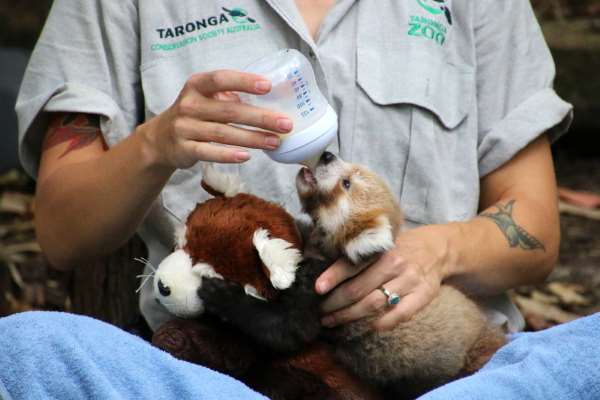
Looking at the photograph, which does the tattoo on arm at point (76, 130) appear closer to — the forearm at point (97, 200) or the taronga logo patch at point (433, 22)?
the forearm at point (97, 200)

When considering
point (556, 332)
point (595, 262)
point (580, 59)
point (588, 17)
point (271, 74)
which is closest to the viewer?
point (271, 74)

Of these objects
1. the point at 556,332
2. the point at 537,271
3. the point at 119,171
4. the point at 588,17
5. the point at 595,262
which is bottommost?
the point at 595,262

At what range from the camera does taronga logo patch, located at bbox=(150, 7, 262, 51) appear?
220 centimetres

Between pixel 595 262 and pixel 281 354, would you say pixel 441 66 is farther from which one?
pixel 595 262

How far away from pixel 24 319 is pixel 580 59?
3.88 m

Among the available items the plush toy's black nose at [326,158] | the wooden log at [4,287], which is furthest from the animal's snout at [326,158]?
the wooden log at [4,287]

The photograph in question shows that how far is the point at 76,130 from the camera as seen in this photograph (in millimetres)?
2188

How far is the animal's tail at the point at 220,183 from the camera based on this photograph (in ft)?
6.26

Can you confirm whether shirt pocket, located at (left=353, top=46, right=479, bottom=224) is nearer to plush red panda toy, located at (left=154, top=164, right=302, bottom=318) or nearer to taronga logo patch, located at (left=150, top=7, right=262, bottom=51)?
taronga logo patch, located at (left=150, top=7, right=262, bottom=51)

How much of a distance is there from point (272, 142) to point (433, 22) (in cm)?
83

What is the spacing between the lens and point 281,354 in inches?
72.0

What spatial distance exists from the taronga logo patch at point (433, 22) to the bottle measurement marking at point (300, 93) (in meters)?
0.69

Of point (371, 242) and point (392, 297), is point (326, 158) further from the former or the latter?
point (392, 297)

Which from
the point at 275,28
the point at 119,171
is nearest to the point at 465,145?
the point at 275,28
